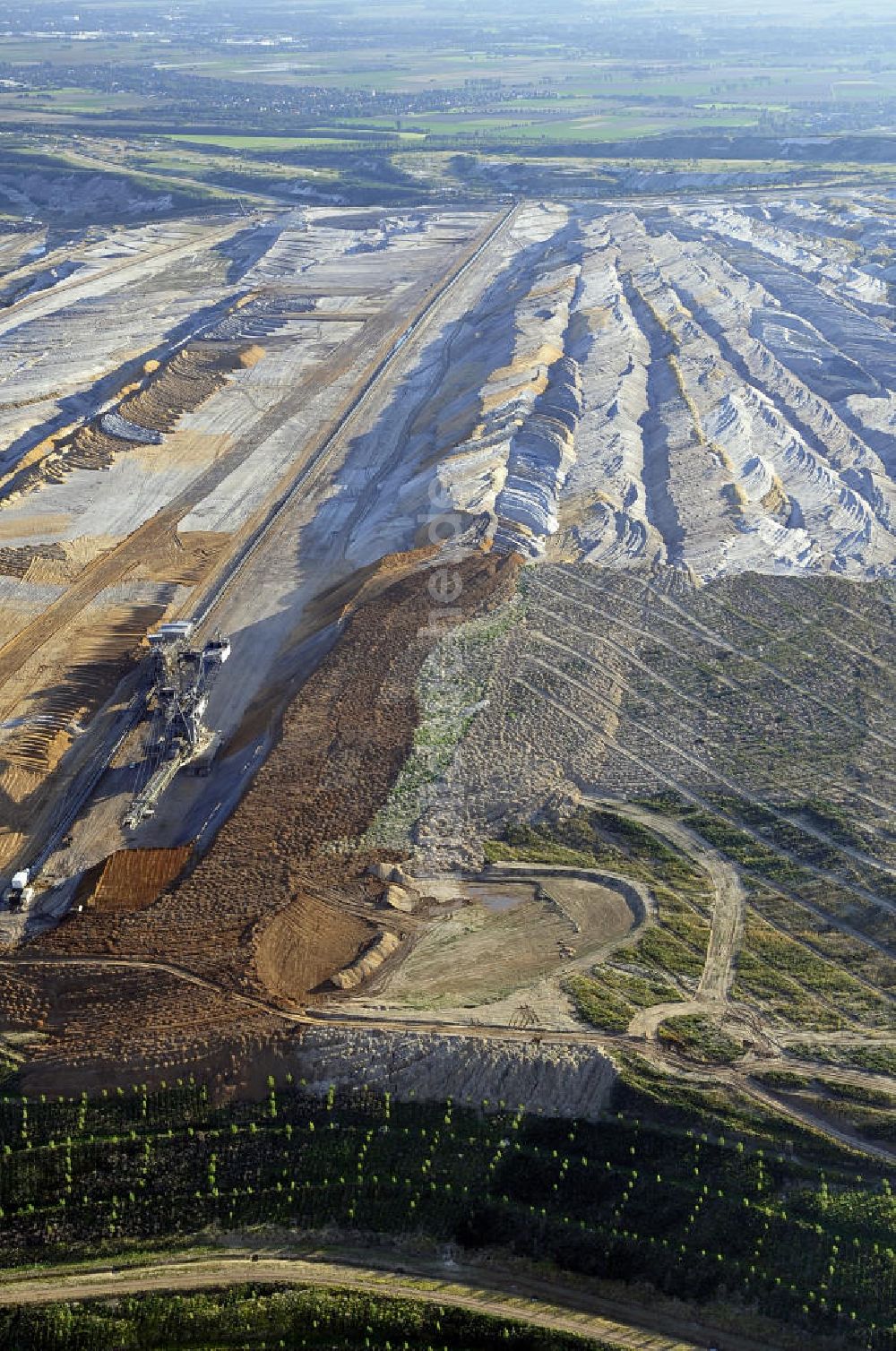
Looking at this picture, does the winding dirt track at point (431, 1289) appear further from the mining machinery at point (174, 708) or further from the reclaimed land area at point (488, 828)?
the mining machinery at point (174, 708)

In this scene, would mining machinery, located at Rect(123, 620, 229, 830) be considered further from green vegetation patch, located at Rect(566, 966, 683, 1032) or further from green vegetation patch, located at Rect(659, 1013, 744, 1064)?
green vegetation patch, located at Rect(659, 1013, 744, 1064)

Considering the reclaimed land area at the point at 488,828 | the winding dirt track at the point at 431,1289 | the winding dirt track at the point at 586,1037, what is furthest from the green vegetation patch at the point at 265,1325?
the winding dirt track at the point at 586,1037

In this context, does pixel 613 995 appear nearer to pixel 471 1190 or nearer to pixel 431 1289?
pixel 471 1190

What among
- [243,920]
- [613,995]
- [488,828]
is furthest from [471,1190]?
[488,828]

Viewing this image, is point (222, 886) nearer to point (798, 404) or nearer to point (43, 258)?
point (798, 404)

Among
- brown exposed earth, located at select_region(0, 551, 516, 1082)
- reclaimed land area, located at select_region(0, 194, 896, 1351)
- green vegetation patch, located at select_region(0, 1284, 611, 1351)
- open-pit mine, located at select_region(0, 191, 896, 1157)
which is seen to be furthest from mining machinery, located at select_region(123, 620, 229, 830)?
green vegetation patch, located at select_region(0, 1284, 611, 1351)

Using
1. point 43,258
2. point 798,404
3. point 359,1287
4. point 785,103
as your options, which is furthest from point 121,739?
point 785,103
